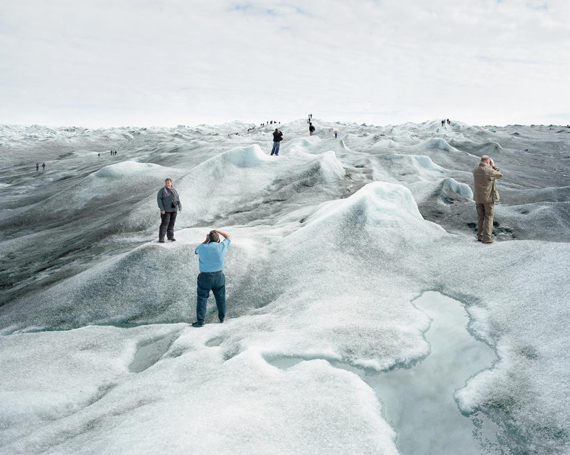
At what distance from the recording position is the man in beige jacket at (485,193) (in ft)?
33.7

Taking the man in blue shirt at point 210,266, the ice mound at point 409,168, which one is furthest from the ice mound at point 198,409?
the ice mound at point 409,168

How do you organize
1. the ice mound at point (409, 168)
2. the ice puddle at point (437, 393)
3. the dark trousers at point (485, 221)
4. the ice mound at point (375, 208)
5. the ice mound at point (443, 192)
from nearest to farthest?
the ice puddle at point (437, 393)
the dark trousers at point (485, 221)
the ice mound at point (375, 208)
the ice mound at point (443, 192)
the ice mound at point (409, 168)

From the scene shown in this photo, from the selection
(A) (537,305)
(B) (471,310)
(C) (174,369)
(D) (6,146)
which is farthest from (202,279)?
(D) (6,146)

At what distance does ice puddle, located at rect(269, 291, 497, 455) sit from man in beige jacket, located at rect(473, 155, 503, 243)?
13.7 feet

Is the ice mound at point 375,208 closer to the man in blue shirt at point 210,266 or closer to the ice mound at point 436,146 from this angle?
the man in blue shirt at point 210,266

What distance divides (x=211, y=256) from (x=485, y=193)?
300 inches

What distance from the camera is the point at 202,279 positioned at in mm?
7723

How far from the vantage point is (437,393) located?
5105 millimetres

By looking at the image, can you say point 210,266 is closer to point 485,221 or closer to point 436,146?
point 485,221

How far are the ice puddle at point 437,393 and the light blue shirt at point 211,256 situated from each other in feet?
8.01

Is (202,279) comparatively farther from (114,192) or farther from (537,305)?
(114,192)

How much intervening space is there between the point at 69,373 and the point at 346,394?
479 cm

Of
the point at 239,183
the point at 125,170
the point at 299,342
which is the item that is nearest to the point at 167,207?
the point at 299,342

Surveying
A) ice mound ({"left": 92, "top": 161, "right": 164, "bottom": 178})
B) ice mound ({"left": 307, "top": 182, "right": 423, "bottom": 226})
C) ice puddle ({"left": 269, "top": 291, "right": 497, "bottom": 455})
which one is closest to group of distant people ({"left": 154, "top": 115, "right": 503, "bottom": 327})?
ice mound ({"left": 307, "top": 182, "right": 423, "bottom": 226})
